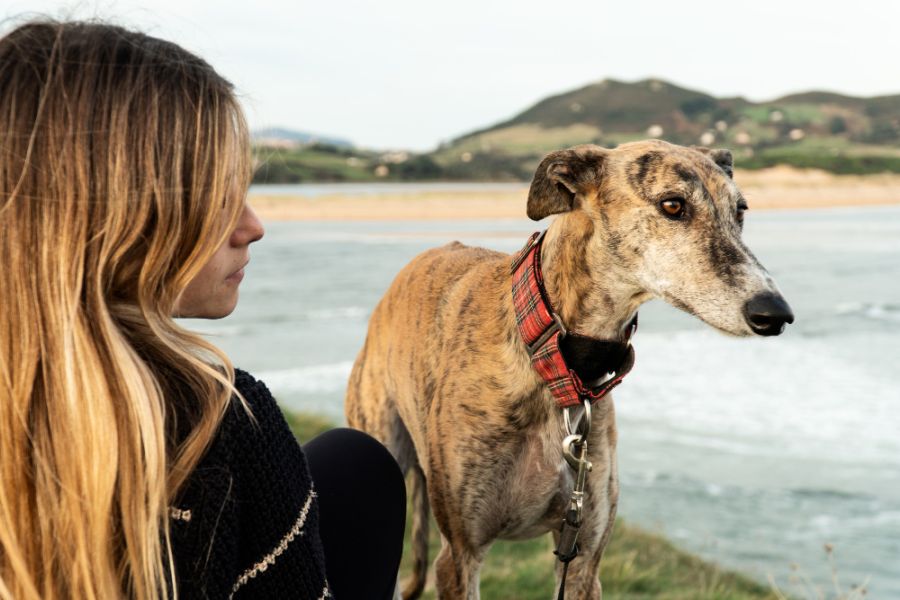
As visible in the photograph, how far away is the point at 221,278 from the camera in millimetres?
1854

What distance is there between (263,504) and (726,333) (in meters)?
1.39

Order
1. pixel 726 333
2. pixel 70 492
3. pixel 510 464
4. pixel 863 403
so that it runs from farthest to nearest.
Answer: pixel 863 403 < pixel 510 464 < pixel 726 333 < pixel 70 492

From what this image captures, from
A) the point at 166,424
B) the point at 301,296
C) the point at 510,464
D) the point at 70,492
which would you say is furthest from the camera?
the point at 301,296

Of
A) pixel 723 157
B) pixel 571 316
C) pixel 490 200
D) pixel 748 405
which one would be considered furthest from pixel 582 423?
pixel 490 200

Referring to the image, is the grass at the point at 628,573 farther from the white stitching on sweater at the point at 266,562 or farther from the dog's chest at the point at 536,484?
the white stitching on sweater at the point at 266,562

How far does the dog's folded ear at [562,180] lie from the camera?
2.56 m

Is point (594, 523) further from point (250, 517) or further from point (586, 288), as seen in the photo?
point (250, 517)

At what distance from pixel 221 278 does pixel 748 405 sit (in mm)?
6507

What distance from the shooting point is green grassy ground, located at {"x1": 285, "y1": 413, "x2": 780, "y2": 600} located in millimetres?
3922

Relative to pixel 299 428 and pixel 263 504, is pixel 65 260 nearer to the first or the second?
pixel 263 504

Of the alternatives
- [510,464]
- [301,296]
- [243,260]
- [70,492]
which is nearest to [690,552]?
[510,464]

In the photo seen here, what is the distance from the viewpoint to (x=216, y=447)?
1.52 metres

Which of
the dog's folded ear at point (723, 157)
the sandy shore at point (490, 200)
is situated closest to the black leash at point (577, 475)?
the dog's folded ear at point (723, 157)

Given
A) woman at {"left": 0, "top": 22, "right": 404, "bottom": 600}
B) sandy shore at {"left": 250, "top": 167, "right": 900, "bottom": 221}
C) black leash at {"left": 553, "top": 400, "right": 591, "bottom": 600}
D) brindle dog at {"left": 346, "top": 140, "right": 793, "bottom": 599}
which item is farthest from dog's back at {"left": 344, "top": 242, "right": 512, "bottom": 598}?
sandy shore at {"left": 250, "top": 167, "right": 900, "bottom": 221}
